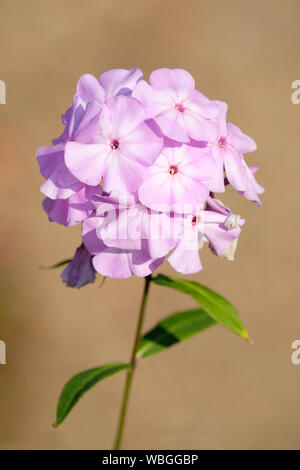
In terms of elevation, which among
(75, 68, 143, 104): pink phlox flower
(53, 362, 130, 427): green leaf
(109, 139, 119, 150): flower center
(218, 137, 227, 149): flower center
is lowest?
(53, 362, 130, 427): green leaf

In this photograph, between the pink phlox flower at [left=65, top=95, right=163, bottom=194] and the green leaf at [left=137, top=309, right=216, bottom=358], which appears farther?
the green leaf at [left=137, top=309, right=216, bottom=358]

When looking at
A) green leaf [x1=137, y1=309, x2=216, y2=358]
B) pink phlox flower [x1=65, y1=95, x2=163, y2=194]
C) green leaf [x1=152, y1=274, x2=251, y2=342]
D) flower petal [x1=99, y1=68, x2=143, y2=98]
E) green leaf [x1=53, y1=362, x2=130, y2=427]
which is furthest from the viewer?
green leaf [x1=137, y1=309, x2=216, y2=358]

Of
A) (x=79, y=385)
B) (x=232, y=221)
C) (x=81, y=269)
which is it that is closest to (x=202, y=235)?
(x=232, y=221)

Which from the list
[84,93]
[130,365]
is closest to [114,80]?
[84,93]

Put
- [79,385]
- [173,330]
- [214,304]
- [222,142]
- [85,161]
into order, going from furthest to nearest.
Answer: [173,330] → [79,385] → [214,304] → [222,142] → [85,161]

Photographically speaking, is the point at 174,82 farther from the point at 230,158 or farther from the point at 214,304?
the point at 214,304

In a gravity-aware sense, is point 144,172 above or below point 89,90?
below

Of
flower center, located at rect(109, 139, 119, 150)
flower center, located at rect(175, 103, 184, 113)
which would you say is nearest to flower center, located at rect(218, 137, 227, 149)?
flower center, located at rect(175, 103, 184, 113)

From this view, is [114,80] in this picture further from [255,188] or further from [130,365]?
[130,365]

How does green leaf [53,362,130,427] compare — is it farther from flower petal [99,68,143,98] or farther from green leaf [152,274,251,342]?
flower petal [99,68,143,98]
